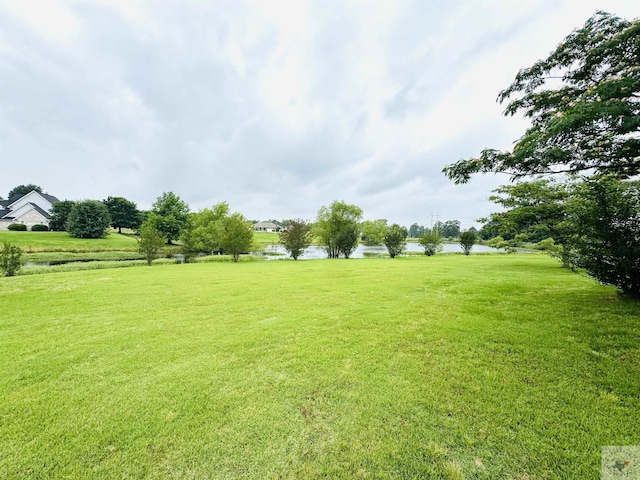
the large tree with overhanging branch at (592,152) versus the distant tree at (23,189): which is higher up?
the distant tree at (23,189)

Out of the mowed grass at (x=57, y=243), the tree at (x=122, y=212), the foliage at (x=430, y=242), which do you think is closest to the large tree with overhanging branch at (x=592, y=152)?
the foliage at (x=430, y=242)

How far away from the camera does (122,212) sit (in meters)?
52.1

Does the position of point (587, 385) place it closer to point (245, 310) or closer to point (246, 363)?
point (246, 363)

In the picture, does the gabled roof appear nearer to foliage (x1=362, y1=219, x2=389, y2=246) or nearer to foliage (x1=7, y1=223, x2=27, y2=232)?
foliage (x1=7, y1=223, x2=27, y2=232)

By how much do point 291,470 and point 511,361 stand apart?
136 inches

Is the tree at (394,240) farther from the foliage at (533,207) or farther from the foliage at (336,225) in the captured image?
the foliage at (533,207)

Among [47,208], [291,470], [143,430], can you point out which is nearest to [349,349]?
[291,470]

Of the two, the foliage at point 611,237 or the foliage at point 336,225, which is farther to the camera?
the foliage at point 336,225

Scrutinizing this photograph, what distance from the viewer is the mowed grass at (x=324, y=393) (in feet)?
6.70

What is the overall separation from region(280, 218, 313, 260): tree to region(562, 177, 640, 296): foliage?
79.7ft

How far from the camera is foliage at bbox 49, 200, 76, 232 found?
42812 millimetres

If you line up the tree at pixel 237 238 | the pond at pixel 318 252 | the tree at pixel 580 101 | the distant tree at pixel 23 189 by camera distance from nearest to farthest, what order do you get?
1. the tree at pixel 580 101
2. the tree at pixel 237 238
3. the pond at pixel 318 252
4. the distant tree at pixel 23 189

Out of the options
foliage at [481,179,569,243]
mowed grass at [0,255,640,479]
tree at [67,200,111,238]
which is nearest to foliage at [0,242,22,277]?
mowed grass at [0,255,640,479]

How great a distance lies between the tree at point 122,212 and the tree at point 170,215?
16624 mm
